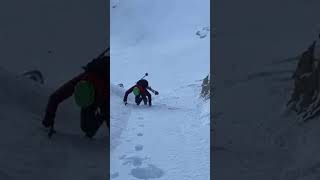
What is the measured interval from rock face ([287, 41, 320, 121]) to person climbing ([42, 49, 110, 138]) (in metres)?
1.11

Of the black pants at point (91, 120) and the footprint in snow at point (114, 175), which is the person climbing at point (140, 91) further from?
the footprint in snow at point (114, 175)

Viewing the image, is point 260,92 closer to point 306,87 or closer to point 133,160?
point 306,87

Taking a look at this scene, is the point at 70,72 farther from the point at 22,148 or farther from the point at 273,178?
the point at 273,178

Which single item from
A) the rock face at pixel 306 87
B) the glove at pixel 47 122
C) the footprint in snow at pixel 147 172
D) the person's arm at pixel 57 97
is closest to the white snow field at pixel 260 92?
the rock face at pixel 306 87

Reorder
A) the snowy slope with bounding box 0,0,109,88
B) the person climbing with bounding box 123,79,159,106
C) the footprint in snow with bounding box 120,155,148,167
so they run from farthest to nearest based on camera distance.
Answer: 1. the person climbing with bounding box 123,79,159,106
2. the footprint in snow with bounding box 120,155,148,167
3. the snowy slope with bounding box 0,0,109,88

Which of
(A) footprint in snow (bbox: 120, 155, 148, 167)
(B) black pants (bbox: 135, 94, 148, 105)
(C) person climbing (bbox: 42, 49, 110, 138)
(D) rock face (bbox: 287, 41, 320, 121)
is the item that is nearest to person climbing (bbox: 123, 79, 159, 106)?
(B) black pants (bbox: 135, 94, 148, 105)

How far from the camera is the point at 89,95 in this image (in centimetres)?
273

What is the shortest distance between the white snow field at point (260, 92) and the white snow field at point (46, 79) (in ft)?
2.34

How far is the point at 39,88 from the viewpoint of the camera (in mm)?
2633

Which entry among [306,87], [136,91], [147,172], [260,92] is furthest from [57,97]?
[306,87]

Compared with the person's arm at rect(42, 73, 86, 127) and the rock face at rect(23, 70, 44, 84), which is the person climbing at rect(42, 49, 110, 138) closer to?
the person's arm at rect(42, 73, 86, 127)

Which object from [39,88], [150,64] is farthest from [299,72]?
[39,88]

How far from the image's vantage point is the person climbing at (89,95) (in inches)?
104

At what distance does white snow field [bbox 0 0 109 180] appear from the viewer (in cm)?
259
